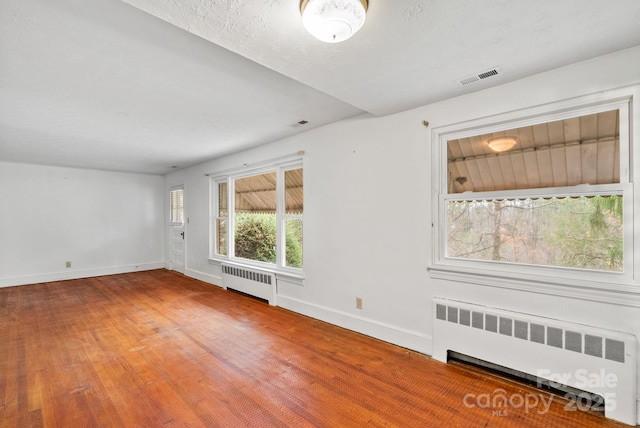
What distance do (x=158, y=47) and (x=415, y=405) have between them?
9.74 ft

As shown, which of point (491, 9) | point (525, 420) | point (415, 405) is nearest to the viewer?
point (491, 9)

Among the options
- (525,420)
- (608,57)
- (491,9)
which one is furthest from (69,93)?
(525,420)

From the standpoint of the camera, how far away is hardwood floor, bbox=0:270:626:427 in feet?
6.13

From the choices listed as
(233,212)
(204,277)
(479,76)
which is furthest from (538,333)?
(204,277)

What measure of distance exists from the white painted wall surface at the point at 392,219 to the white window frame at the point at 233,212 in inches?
8.9

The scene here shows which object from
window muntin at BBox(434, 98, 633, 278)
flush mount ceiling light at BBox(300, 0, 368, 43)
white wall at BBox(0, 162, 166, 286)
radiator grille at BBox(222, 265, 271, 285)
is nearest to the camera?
flush mount ceiling light at BBox(300, 0, 368, 43)

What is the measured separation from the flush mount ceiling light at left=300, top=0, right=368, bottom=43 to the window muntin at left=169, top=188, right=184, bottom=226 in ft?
20.7

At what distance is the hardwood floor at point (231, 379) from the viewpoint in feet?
6.13

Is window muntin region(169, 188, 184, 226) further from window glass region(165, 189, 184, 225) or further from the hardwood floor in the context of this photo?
the hardwood floor

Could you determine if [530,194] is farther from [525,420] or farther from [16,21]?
[16,21]

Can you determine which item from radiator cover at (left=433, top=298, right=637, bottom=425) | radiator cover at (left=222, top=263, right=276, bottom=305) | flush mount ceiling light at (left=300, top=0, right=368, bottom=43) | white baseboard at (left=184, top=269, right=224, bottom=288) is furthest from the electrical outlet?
white baseboard at (left=184, top=269, right=224, bottom=288)

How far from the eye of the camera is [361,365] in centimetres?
250

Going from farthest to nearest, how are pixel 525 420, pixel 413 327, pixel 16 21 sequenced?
pixel 413 327 → pixel 525 420 → pixel 16 21

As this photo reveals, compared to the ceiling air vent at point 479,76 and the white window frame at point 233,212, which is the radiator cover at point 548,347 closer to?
the ceiling air vent at point 479,76
